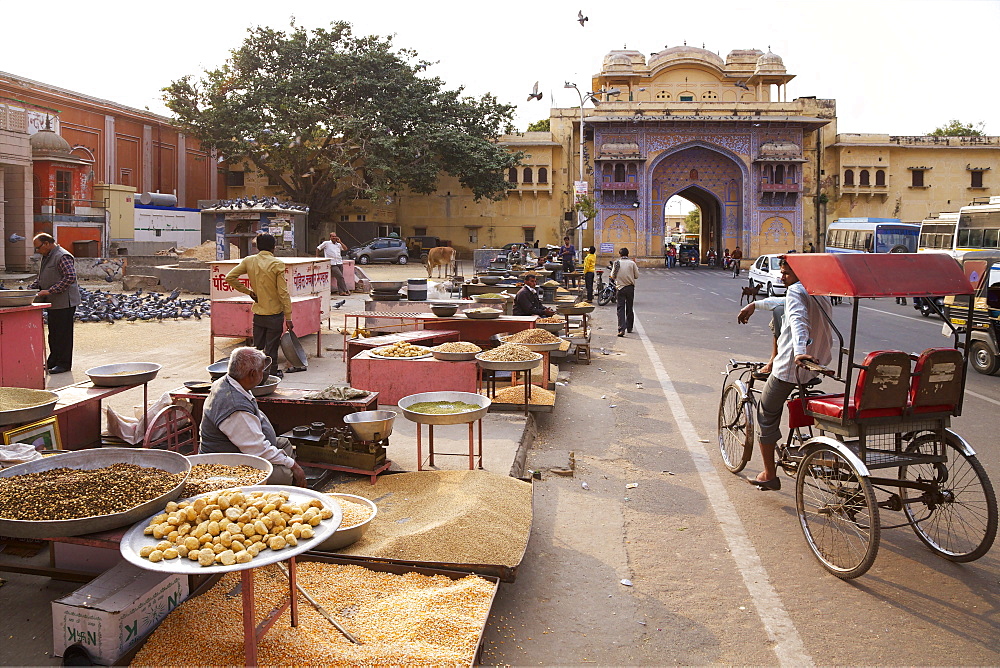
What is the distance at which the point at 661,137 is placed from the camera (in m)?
43.3

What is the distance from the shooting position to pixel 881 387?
171 inches

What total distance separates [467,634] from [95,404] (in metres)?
3.97

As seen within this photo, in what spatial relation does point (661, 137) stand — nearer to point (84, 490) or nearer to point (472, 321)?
point (472, 321)

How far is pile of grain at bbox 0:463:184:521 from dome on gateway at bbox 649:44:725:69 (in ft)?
166

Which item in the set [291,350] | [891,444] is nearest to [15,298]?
[291,350]

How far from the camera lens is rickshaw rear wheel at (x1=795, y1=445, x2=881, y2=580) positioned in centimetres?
407

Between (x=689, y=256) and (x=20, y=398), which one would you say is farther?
(x=689, y=256)

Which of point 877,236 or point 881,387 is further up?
point 877,236

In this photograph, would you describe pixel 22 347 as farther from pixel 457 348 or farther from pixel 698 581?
pixel 698 581

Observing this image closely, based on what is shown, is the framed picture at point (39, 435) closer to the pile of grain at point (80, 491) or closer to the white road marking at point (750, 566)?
the pile of grain at point (80, 491)

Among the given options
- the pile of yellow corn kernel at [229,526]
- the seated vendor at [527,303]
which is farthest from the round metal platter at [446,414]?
the seated vendor at [527,303]

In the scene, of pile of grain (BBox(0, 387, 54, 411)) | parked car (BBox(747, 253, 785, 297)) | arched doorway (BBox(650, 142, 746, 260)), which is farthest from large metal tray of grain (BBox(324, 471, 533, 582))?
arched doorway (BBox(650, 142, 746, 260))

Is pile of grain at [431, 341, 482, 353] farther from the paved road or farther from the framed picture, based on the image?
the framed picture

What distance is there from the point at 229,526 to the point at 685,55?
2025 inches
